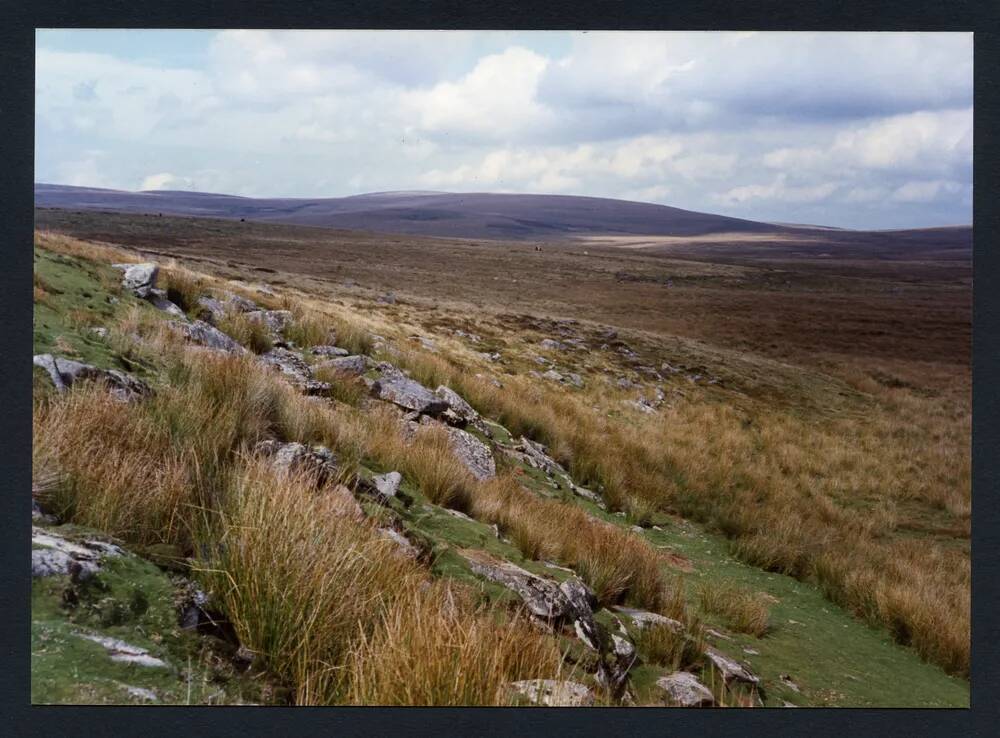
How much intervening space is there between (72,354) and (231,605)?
9.32 ft

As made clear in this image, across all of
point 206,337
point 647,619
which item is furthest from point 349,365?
point 647,619

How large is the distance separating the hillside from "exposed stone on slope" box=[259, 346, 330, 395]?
0.15ft

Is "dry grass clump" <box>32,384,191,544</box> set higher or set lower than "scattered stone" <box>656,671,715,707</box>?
higher

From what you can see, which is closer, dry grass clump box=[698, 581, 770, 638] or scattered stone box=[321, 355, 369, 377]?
dry grass clump box=[698, 581, 770, 638]

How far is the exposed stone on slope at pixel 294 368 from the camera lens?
702 centimetres

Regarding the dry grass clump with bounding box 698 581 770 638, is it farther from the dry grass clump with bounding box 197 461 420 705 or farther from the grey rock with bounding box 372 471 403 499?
the dry grass clump with bounding box 197 461 420 705

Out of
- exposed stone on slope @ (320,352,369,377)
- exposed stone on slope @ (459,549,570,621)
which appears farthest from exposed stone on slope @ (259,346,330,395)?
exposed stone on slope @ (459,549,570,621)

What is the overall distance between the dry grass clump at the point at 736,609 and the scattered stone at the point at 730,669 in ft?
2.90

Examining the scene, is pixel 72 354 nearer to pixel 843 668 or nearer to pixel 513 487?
pixel 513 487

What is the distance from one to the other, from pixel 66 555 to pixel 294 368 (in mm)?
4833

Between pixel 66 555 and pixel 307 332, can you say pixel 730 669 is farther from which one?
pixel 307 332

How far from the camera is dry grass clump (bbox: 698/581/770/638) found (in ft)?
16.4

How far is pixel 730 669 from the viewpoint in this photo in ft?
13.0

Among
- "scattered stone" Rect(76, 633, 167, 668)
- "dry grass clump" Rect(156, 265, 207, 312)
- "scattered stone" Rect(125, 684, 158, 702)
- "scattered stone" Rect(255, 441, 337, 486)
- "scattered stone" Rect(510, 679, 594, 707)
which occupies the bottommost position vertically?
"scattered stone" Rect(510, 679, 594, 707)
